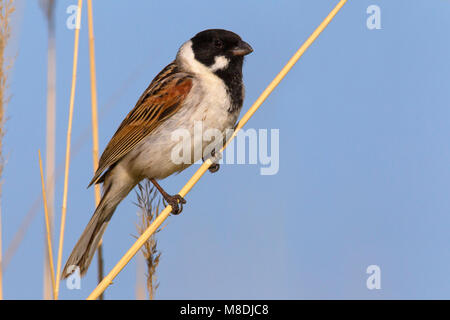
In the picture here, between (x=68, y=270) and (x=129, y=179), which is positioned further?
(x=129, y=179)

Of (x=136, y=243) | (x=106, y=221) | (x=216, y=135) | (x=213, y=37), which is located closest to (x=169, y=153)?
(x=216, y=135)

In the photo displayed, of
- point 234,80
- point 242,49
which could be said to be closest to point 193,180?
point 234,80

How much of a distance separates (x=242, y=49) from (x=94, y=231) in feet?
4.13

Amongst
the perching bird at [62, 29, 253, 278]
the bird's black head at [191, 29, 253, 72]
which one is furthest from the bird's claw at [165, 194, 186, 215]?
the bird's black head at [191, 29, 253, 72]

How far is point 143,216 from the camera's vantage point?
2.08m

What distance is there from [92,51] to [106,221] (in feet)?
3.20

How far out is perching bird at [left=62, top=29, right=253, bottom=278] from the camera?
2.87 metres

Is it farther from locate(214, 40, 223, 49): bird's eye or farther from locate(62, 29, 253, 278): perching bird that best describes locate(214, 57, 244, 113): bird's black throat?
locate(214, 40, 223, 49): bird's eye

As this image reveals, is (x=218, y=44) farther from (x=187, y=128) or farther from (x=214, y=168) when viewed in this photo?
(x=214, y=168)

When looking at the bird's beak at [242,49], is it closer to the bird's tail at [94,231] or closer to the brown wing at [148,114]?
the brown wing at [148,114]

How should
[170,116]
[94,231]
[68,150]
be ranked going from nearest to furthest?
[68,150]
[94,231]
[170,116]

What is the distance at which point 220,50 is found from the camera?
3123mm
